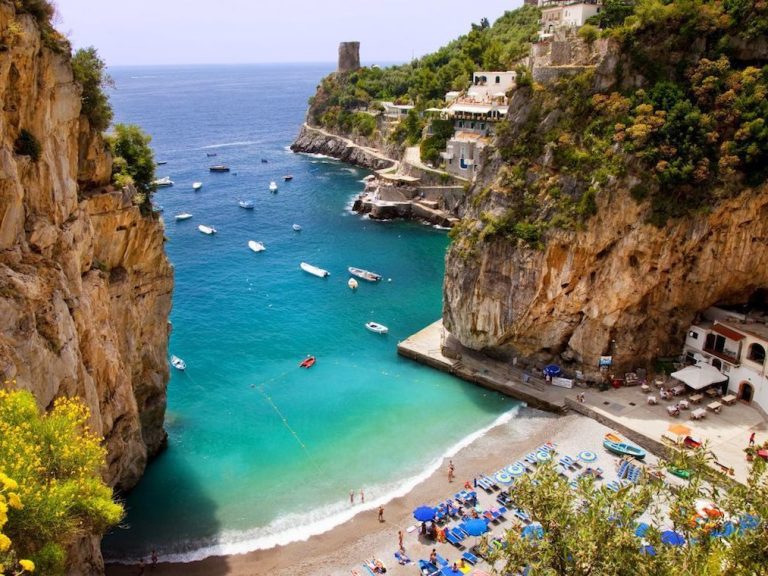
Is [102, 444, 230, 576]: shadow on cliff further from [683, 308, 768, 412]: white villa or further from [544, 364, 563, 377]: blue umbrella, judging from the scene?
[683, 308, 768, 412]: white villa

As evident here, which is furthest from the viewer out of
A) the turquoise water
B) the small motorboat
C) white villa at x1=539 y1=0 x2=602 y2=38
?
white villa at x1=539 y1=0 x2=602 y2=38

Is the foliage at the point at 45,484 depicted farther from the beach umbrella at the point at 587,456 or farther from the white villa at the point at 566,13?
the white villa at the point at 566,13

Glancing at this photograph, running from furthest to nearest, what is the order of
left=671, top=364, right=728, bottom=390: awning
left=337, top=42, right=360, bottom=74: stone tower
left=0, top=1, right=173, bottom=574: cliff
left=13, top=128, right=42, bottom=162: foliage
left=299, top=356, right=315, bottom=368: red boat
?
1. left=337, top=42, right=360, bottom=74: stone tower
2. left=299, top=356, right=315, bottom=368: red boat
3. left=671, top=364, right=728, bottom=390: awning
4. left=13, top=128, right=42, bottom=162: foliage
5. left=0, top=1, right=173, bottom=574: cliff

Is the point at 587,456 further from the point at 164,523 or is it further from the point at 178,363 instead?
the point at 178,363

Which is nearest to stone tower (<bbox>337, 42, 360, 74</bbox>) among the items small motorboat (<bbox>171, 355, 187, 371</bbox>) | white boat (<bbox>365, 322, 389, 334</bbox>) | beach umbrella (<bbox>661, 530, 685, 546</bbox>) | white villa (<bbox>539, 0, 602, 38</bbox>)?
white villa (<bbox>539, 0, 602, 38</bbox>)

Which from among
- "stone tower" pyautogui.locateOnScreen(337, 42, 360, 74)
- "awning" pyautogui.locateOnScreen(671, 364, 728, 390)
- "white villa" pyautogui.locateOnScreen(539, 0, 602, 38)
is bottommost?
"awning" pyautogui.locateOnScreen(671, 364, 728, 390)

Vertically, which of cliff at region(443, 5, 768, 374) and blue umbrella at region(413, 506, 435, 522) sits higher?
cliff at region(443, 5, 768, 374)
